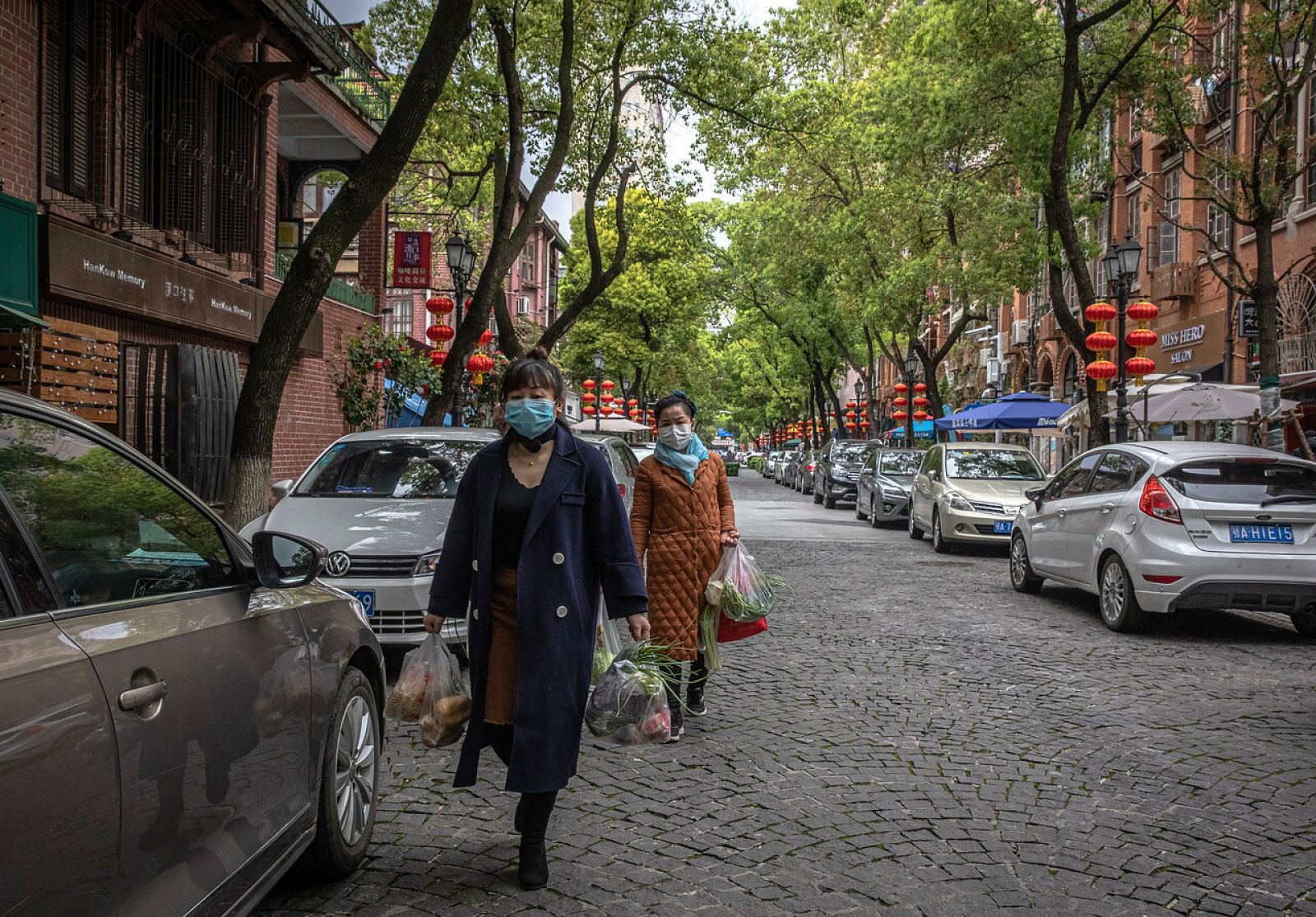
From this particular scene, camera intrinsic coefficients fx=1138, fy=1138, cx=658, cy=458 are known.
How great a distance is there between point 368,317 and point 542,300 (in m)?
34.1

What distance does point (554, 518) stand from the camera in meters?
3.76

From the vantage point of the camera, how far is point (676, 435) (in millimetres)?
5707

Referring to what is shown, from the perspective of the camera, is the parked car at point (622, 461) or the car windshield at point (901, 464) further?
the car windshield at point (901, 464)

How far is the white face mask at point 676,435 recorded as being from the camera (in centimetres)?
570

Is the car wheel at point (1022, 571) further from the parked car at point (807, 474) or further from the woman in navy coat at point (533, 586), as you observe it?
the parked car at point (807, 474)

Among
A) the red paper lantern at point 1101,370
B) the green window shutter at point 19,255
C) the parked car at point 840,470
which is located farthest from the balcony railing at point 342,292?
the red paper lantern at point 1101,370

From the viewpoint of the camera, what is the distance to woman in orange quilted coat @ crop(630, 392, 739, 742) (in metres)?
5.70

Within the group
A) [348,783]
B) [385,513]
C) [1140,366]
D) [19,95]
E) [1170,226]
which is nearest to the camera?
[348,783]

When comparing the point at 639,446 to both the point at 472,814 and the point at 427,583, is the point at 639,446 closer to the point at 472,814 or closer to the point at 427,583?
the point at 427,583

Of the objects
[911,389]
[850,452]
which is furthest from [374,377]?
[911,389]

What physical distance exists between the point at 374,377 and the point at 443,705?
1837 cm

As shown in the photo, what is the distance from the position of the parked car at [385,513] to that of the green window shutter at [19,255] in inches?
153

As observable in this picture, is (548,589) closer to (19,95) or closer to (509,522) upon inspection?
(509,522)

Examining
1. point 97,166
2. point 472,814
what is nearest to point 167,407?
point 97,166
